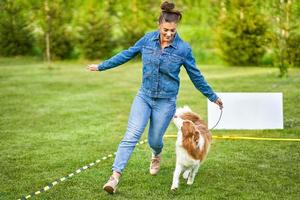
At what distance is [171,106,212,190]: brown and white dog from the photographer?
17.5 feet

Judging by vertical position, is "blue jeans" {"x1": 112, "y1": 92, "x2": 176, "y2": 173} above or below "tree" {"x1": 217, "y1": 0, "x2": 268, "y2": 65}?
above

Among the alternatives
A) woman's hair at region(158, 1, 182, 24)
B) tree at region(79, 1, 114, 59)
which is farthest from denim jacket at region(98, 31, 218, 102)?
tree at region(79, 1, 114, 59)

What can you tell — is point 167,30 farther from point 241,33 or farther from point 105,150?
point 241,33

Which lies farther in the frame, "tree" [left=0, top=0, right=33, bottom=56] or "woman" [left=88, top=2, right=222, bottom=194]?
"tree" [left=0, top=0, right=33, bottom=56]

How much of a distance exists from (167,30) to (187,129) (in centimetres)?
92

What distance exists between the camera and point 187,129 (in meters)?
5.29

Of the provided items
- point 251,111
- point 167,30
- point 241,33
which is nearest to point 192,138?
point 167,30

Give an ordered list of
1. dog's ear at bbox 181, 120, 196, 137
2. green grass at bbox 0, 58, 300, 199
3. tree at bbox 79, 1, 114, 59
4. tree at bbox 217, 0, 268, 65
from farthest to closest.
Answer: tree at bbox 79, 1, 114, 59 < tree at bbox 217, 0, 268, 65 < green grass at bbox 0, 58, 300, 199 < dog's ear at bbox 181, 120, 196, 137

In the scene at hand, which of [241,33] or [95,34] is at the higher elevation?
[241,33]

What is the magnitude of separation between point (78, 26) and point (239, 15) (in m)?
6.35

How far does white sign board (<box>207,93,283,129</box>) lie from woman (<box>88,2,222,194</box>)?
3.16 meters

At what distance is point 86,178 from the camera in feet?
19.8

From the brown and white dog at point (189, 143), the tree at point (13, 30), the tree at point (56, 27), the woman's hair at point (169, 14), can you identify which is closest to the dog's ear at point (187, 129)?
the brown and white dog at point (189, 143)

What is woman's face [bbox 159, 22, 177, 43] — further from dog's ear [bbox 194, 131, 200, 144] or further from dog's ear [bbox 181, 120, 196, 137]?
dog's ear [bbox 194, 131, 200, 144]
